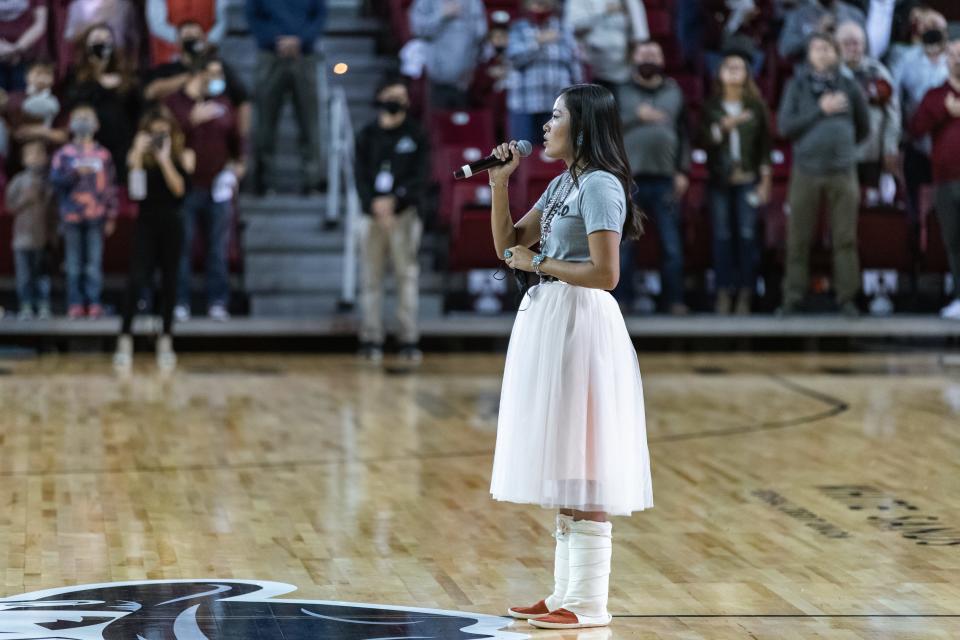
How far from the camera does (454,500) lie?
6.36 m

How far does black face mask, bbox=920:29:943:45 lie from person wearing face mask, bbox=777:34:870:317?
979mm

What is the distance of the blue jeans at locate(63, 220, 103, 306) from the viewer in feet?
38.4

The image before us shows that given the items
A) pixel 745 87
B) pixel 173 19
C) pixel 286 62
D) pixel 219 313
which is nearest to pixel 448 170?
pixel 286 62

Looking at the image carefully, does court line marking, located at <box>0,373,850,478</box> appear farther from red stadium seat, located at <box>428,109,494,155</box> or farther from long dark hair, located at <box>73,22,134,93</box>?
long dark hair, located at <box>73,22,134,93</box>

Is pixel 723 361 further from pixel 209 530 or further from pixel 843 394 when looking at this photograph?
pixel 209 530

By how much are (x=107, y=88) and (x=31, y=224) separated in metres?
1.09

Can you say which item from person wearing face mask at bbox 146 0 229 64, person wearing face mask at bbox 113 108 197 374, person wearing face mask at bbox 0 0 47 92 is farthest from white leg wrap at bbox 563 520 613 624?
person wearing face mask at bbox 0 0 47 92

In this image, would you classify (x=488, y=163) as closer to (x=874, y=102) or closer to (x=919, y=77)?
(x=874, y=102)

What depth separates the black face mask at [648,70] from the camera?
1193 cm

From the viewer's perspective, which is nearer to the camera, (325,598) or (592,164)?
(592,164)

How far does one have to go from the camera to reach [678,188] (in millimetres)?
12078

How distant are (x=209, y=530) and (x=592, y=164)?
6.79 feet

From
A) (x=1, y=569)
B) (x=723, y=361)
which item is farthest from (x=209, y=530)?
(x=723, y=361)

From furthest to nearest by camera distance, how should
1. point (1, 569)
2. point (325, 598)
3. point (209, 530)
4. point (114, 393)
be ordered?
point (114, 393) → point (209, 530) → point (1, 569) → point (325, 598)
